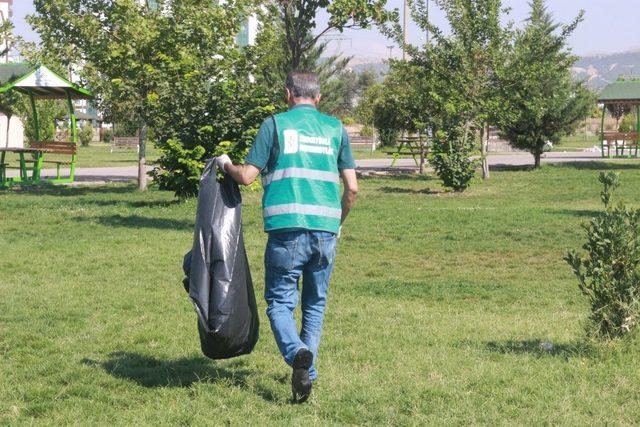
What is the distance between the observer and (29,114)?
40781 mm

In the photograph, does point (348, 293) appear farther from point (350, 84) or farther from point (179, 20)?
point (350, 84)

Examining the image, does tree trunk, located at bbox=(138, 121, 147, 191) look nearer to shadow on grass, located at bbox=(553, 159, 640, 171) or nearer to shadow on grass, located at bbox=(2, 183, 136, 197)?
shadow on grass, located at bbox=(2, 183, 136, 197)

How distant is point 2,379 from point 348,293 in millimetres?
4330

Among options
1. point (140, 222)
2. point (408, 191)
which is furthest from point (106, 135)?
point (140, 222)

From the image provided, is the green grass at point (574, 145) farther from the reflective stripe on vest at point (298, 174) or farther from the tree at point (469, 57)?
the reflective stripe on vest at point (298, 174)

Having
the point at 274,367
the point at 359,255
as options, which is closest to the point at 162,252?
the point at 359,255

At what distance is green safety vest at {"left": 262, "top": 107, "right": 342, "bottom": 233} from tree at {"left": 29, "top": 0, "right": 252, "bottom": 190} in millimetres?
14554

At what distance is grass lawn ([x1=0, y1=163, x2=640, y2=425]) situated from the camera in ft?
16.1

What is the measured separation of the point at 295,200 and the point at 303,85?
686 millimetres

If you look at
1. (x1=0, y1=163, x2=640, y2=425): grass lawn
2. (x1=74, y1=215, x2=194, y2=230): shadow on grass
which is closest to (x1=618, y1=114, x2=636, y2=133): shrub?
(x1=0, y1=163, x2=640, y2=425): grass lawn

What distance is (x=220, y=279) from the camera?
5211 mm

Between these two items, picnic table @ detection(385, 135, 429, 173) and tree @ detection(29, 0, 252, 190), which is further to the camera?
picnic table @ detection(385, 135, 429, 173)

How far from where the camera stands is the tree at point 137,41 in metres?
20.4

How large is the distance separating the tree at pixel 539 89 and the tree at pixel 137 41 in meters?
7.91
